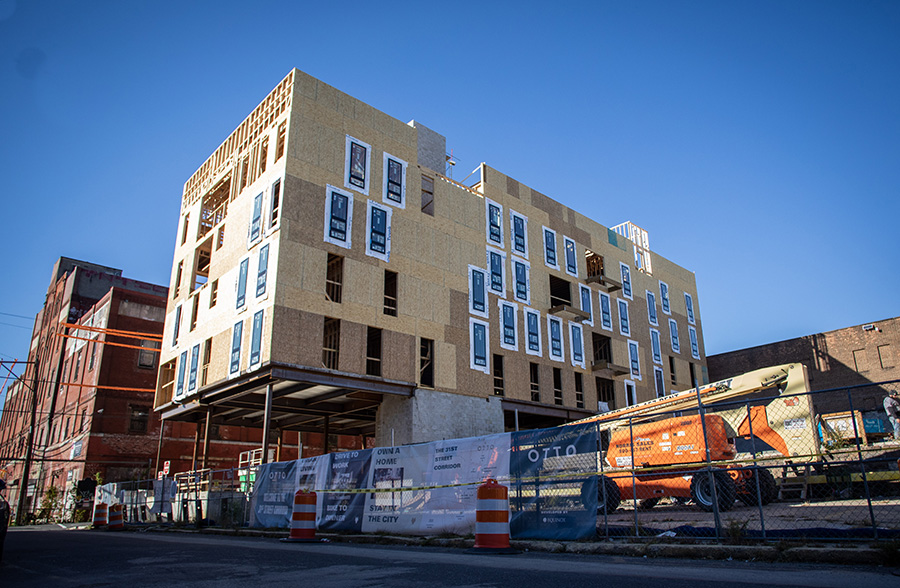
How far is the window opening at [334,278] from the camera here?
27453 mm

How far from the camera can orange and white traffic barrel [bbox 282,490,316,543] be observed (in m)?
14.3

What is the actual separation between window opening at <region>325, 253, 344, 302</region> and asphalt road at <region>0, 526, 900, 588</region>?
55.7ft

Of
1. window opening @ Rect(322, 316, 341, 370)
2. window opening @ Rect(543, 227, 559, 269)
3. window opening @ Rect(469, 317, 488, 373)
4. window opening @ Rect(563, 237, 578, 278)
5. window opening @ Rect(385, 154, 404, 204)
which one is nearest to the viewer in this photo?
window opening @ Rect(322, 316, 341, 370)

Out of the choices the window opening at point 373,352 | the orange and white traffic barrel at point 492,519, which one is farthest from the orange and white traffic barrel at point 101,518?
the orange and white traffic barrel at point 492,519

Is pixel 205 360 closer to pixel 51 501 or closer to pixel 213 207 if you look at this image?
pixel 213 207

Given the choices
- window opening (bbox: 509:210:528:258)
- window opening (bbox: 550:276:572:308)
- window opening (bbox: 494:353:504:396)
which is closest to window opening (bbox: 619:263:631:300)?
window opening (bbox: 550:276:572:308)

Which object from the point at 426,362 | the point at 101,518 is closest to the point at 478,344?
the point at 426,362

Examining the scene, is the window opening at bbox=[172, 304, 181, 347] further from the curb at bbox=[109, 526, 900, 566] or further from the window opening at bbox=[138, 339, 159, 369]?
the curb at bbox=[109, 526, 900, 566]

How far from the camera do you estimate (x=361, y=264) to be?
28.1m

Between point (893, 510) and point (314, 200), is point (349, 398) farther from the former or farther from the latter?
point (893, 510)

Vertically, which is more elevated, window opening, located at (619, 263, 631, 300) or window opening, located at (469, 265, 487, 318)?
A: window opening, located at (619, 263, 631, 300)

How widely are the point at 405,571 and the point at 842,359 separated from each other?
47.5m

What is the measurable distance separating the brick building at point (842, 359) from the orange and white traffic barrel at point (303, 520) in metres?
37.4

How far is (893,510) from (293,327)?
2032cm
